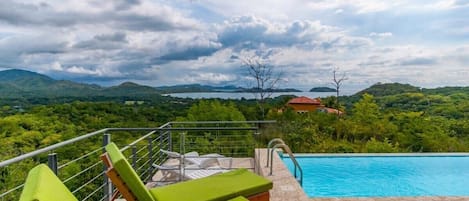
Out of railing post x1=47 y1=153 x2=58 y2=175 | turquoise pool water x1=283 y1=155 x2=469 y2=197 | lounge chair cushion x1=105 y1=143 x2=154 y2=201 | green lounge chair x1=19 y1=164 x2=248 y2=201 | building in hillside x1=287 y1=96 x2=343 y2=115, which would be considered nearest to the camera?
green lounge chair x1=19 y1=164 x2=248 y2=201

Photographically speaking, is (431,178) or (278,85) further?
(278,85)

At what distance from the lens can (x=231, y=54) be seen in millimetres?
13047

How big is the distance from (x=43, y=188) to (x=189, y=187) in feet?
5.45

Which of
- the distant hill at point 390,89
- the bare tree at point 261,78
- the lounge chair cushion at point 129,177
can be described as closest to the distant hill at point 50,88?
the bare tree at point 261,78

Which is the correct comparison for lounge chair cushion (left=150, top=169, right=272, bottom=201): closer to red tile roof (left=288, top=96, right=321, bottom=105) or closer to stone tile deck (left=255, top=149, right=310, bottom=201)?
stone tile deck (left=255, top=149, right=310, bottom=201)

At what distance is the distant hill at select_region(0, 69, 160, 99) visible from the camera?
647 inches

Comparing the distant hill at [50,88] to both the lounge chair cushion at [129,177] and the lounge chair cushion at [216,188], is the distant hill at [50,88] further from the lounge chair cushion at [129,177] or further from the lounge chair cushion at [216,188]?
the lounge chair cushion at [129,177]

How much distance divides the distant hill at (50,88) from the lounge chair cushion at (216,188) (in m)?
11.9

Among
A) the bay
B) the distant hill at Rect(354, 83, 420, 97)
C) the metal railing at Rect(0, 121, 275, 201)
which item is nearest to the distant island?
the bay

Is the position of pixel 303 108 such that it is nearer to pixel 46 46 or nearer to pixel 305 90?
pixel 305 90

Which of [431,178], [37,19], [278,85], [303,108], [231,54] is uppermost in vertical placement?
[37,19]

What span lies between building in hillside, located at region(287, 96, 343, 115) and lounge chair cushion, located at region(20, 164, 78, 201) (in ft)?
35.8

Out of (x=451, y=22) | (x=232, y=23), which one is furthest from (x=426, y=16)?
(x=232, y=23)

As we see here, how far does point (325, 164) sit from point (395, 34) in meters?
4.86
